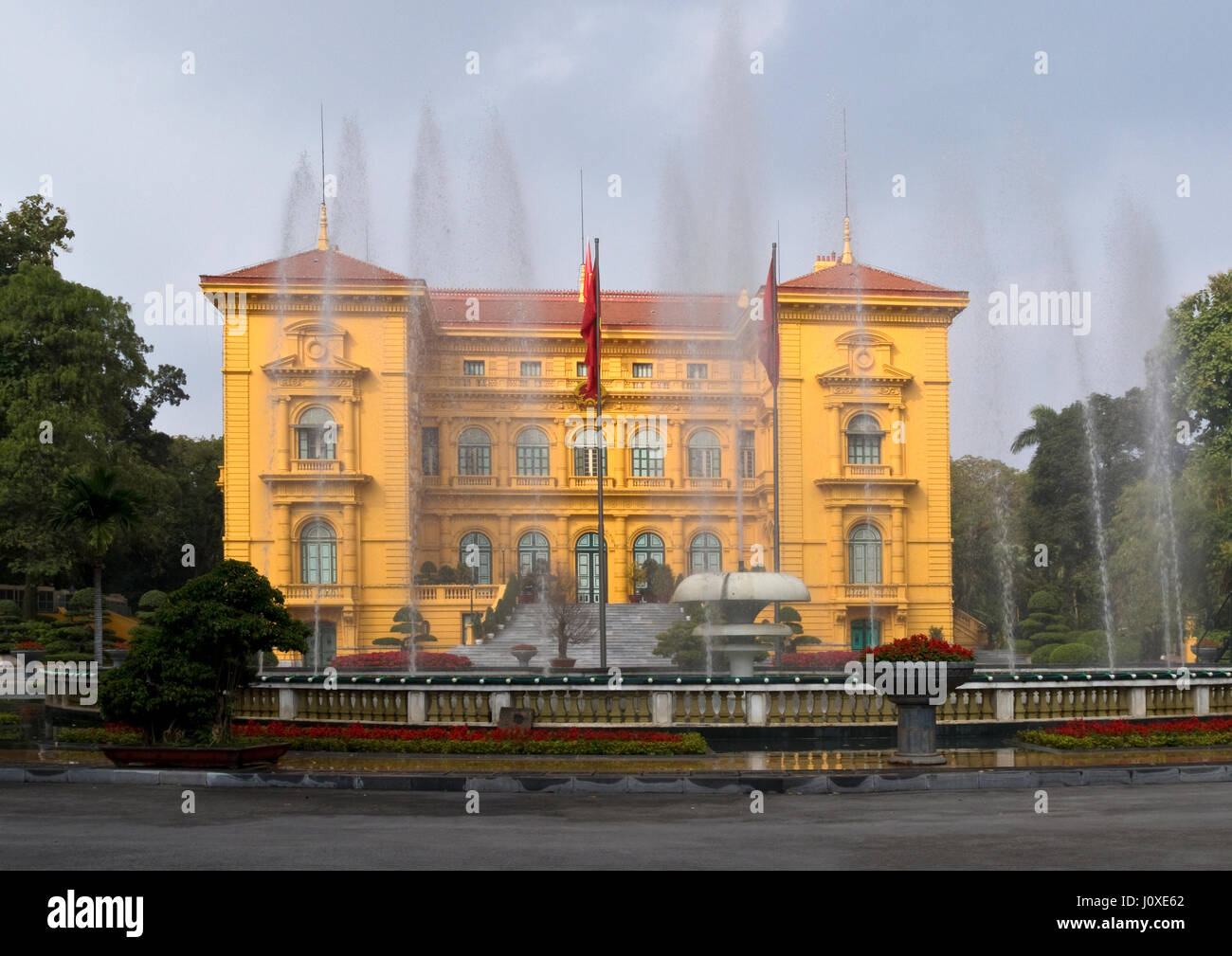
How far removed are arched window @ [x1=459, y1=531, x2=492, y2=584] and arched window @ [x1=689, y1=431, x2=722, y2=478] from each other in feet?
31.7

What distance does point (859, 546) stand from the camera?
188ft

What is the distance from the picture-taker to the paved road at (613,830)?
9867 mm

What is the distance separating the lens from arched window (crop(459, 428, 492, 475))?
60844 millimetres

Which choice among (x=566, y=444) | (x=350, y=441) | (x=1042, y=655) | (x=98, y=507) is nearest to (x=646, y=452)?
(x=566, y=444)

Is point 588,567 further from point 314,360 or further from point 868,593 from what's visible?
point 314,360

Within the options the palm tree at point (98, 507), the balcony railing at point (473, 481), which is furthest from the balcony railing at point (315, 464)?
the palm tree at point (98, 507)

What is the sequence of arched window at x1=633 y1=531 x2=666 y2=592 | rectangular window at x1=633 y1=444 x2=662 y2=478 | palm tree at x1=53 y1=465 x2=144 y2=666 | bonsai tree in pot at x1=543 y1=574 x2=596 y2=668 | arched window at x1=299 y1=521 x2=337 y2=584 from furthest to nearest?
rectangular window at x1=633 y1=444 x2=662 y2=478, arched window at x1=633 y1=531 x2=666 y2=592, arched window at x1=299 y1=521 x2=337 y2=584, bonsai tree in pot at x1=543 y1=574 x2=596 y2=668, palm tree at x1=53 y1=465 x2=144 y2=666

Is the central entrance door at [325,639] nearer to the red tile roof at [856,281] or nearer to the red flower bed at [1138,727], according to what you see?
the red tile roof at [856,281]

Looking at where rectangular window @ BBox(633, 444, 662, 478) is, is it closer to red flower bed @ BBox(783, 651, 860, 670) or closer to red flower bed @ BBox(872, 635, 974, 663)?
red flower bed @ BBox(783, 651, 860, 670)

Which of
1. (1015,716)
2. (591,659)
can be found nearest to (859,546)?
(591,659)

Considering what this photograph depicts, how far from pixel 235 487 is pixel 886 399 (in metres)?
26.9

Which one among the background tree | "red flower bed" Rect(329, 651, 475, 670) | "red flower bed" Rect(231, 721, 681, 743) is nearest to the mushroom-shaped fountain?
"red flower bed" Rect(231, 721, 681, 743)

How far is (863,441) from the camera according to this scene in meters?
58.0

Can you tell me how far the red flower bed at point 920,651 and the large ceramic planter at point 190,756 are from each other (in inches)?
305
